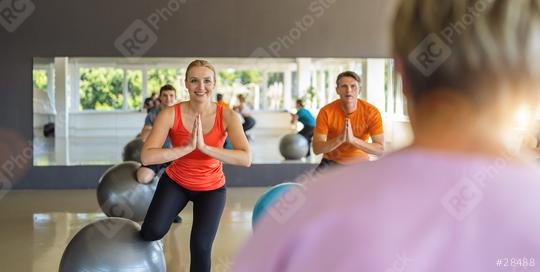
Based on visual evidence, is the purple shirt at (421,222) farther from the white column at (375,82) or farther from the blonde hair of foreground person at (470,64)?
the white column at (375,82)

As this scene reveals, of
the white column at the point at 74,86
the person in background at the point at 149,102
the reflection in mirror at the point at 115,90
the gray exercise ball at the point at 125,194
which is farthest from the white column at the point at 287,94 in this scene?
the gray exercise ball at the point at 125,194

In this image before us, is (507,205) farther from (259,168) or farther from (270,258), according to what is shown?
(259,168)

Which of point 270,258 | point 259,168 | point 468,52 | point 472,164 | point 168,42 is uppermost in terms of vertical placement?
point 168,42

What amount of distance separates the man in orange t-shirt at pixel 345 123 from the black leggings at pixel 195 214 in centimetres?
124

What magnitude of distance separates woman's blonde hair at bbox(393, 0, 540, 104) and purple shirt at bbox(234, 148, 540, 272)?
9 cm

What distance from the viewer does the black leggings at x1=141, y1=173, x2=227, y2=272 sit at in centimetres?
315

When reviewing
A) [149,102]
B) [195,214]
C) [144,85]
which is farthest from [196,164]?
[144,85]

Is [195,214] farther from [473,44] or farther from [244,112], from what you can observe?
[244,112]

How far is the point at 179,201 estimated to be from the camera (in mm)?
3334

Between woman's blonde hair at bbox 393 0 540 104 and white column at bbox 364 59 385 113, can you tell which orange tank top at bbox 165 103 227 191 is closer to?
woman's blonde hair at bbox 393 0 540 104

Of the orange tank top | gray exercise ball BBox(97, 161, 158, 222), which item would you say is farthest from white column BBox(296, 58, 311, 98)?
the orange tank top

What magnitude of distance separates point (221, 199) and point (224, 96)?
6.17 metres

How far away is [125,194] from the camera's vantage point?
5.50 metres

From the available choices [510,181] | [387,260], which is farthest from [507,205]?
[387,260]
